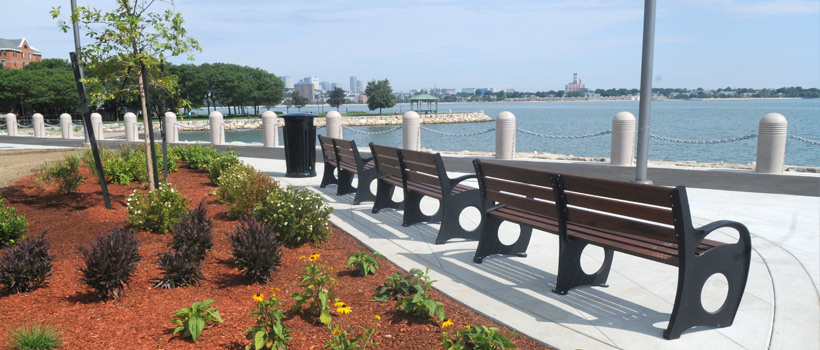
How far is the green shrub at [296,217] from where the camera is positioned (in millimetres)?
6113

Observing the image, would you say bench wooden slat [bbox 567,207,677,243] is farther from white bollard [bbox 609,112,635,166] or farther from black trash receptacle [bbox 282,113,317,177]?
white bollard [bbox 609,112,635,166]

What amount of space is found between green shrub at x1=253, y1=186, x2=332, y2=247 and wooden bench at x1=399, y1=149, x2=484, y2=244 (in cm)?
118

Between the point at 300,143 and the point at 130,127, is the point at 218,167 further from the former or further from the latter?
the point at 130,127

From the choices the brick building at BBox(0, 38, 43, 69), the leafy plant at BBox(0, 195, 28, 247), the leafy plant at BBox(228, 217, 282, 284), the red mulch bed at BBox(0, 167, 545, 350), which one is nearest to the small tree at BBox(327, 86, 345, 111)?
the brick building at BBox(0, 38, 43, 69)

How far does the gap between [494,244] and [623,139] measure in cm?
849

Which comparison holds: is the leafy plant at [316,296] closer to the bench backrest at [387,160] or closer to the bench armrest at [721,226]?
the bench armrest at [721,226]

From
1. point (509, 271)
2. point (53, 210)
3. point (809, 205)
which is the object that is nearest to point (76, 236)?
point (53, 210)

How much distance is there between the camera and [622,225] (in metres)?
4.55

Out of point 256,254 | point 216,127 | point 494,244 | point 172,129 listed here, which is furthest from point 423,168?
point 172,129

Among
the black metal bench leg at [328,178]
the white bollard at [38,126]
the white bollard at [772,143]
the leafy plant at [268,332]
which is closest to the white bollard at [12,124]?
the white bollard at [38,126]

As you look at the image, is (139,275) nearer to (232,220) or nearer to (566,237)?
(232,220)

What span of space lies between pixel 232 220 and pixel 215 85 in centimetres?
9888

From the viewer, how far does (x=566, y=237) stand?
16.1ft

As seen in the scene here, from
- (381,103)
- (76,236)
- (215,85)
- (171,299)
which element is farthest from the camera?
(381,103)
